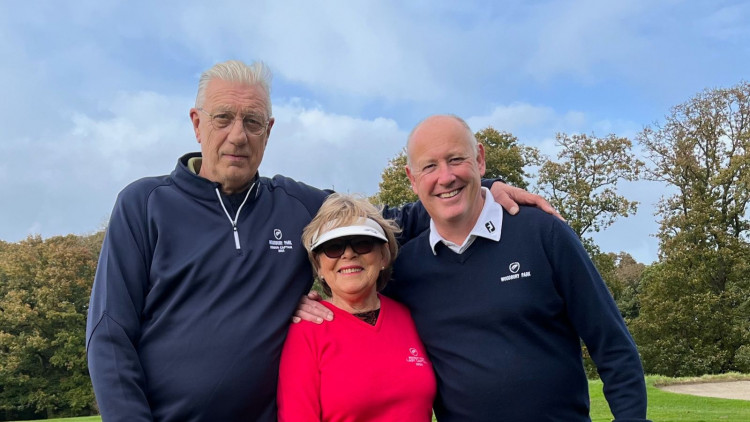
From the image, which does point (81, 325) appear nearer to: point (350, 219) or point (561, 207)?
point (561, 207)

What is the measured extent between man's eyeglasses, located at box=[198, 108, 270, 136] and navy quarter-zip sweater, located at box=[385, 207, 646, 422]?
1486 millimetres

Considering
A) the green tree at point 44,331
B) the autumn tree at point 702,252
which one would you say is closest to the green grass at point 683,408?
the autumn tree at point 702,252

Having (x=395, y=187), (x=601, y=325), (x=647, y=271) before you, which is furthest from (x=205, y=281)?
(x=647, y=271)

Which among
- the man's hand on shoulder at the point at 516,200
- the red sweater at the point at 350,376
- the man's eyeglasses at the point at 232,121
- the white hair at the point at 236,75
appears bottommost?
the red sweater at the point at 350,376

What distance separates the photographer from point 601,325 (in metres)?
3.97

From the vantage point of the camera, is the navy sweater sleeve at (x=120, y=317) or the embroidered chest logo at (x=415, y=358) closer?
the navy sweater sleeve at (x=120, y=317)

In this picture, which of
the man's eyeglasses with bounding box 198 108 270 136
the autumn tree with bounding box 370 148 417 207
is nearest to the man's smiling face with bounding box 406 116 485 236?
the man's eyeglasses with bounding box 198 108 270 136

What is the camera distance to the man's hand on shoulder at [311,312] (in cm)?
390

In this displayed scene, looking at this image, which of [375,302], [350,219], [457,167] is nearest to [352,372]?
[375,302]

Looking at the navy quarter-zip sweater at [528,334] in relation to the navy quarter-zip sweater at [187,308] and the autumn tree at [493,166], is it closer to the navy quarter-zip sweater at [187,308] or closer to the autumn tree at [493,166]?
the navy quarter-zip sweater at [187,308]

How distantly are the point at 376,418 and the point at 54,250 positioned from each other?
41675 millimetres

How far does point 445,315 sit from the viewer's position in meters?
4.11

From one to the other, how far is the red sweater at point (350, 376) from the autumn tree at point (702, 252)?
3079cm

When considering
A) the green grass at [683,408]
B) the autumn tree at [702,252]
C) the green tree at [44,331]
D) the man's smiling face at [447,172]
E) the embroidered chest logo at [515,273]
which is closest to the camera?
the embroidered chest logo at [515,273]
